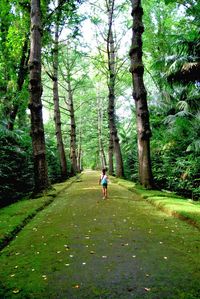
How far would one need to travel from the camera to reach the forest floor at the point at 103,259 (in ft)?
11.9

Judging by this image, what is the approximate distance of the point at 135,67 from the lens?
1410 centimetres

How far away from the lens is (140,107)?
45.5ft

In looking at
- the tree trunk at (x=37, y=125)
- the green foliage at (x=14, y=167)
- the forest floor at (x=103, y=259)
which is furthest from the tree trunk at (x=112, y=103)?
the forest floor at (x=103, y=259)

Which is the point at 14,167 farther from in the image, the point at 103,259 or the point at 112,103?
the point at 112,103

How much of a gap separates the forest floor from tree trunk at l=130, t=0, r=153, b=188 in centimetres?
576

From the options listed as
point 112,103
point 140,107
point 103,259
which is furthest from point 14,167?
point 112,103

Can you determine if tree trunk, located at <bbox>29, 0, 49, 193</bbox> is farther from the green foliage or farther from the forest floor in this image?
the forest floor

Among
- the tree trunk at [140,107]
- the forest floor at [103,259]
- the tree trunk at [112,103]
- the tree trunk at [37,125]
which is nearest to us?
the forest floor at [103,259]

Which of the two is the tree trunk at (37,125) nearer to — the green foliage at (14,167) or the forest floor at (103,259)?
the green foliage at (14,167)

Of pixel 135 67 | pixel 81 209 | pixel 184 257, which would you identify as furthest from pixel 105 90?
pixel 184 257

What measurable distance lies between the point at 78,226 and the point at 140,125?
772 cm

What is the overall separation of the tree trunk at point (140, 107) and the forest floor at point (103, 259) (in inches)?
227

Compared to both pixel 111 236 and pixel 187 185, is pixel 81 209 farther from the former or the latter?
pixel 187 185

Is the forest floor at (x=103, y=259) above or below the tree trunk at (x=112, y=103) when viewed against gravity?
below
